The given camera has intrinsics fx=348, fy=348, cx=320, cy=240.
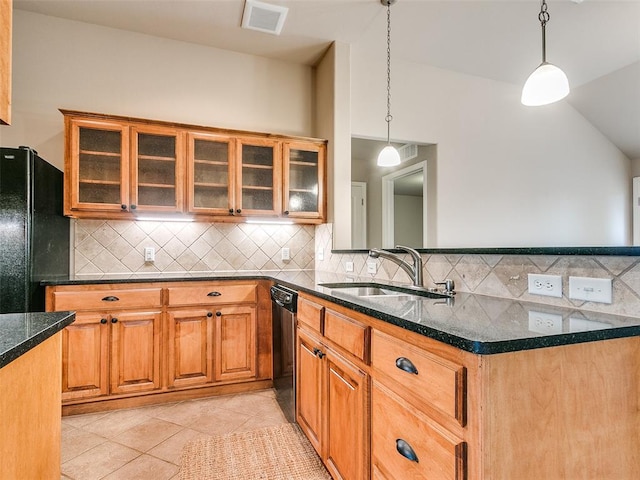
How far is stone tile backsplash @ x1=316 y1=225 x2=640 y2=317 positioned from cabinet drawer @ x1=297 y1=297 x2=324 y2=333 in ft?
2.03

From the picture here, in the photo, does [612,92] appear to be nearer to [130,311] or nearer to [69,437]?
[130,311]

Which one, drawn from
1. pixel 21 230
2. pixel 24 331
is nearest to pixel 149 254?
pixel 21 230

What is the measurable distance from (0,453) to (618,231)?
8.72 ft

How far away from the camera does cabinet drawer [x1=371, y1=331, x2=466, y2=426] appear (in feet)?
2.76

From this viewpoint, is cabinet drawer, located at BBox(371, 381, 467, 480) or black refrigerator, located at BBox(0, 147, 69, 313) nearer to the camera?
cabinet drawer, located at BBox(371, 381, 467, 480)

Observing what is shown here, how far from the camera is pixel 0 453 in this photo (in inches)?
30.7

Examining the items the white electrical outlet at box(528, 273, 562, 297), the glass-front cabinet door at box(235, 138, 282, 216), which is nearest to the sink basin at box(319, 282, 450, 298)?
the white electrical outlet at box(528, 273, 562, 297)

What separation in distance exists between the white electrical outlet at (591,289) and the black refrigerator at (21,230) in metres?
2.74

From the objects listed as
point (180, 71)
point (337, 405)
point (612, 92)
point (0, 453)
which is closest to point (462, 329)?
point (337, 405)

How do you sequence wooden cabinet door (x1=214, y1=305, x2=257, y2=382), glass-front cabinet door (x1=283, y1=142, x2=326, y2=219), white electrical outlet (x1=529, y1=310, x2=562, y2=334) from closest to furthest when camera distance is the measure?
1. white electrical outlet (x1=529, y1=310, x2=562, y2=334)
2. wooden cabinet door (x1=214, y1=305, x2=257, y2=382)
3. glass-front cabinet door (x1=283, y1=142, x2=326, y2=219)

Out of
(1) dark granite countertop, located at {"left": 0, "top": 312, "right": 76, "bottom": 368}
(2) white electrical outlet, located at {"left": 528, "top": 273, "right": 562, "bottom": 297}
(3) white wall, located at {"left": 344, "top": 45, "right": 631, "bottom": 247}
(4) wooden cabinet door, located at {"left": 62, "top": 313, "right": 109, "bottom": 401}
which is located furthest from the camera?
(3) white wall, located at {"left": 344, "top": 45, "right": 631, "bottom": 247}

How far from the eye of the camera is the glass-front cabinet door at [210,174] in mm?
2770

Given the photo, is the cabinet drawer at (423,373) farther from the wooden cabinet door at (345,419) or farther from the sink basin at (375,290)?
the sink basin at (375,290)

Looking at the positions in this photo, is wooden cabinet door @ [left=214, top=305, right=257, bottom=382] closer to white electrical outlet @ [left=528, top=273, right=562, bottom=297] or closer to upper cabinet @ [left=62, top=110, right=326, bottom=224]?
upper cabinet @ [left=62, top=110, right=326, bottom=224]
